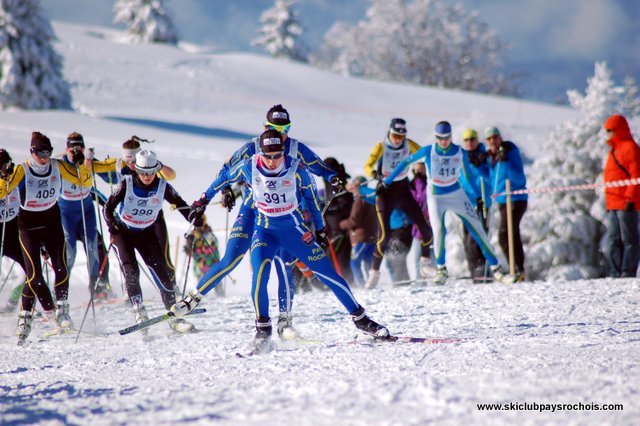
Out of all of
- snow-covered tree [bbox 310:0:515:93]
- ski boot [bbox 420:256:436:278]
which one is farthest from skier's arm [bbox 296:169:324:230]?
snow-covered tree [bbox 310:0:515:93]

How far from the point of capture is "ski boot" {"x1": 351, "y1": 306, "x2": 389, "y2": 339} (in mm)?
5384

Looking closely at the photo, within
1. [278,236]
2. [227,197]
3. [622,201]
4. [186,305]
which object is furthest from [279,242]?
[622,201]

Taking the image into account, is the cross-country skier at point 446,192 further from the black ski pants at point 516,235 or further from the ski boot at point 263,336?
the ski boot at point 263,336

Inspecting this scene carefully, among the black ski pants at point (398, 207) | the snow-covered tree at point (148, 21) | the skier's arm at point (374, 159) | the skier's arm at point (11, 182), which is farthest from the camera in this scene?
the snow-covered tree at point (148, 21)

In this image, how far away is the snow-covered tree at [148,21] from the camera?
5139 cm

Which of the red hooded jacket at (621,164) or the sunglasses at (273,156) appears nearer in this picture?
the sunglasses at (273,156)

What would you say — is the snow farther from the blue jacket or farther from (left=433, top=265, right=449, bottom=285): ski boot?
the blue jacket

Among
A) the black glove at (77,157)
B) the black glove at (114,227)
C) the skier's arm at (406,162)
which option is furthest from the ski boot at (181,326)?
the skier's arm at (406,162)

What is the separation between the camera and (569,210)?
16.2 meters

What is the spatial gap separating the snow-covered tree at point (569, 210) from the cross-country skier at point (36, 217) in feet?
38.1

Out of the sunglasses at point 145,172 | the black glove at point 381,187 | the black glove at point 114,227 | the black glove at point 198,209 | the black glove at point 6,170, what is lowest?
the black glove at point 114,227

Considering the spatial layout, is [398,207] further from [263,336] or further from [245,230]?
[263,336]

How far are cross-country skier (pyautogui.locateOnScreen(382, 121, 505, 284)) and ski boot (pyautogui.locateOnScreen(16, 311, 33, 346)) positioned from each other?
4537 mm

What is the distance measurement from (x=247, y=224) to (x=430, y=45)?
54296 mm
